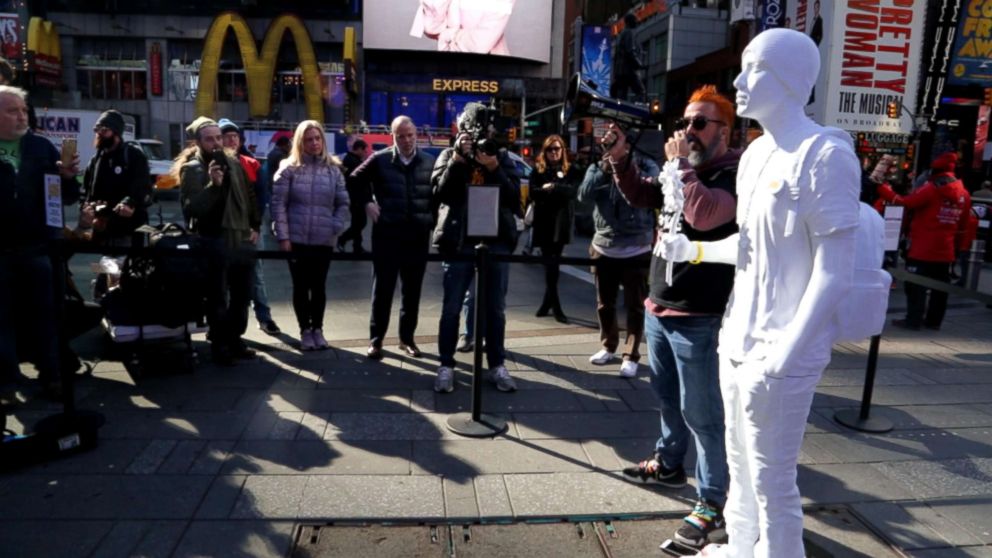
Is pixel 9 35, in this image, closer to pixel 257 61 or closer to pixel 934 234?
pixel 257 61

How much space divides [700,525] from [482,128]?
2977mm

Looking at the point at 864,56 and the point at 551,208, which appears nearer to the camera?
the point at 551,208

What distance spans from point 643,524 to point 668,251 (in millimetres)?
1337

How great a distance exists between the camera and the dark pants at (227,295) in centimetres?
553

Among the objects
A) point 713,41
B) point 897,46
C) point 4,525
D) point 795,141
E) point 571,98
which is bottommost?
point 4,525

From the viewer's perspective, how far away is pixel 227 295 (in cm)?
579

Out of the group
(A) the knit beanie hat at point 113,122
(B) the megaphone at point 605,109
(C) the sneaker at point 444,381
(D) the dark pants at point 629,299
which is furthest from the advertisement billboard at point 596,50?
(B) the megaphone at point 605,109

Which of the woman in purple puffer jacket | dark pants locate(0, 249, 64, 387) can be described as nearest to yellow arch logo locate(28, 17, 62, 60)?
the woman in purple puffer jacket

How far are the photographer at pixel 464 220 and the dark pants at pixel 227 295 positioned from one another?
1546 millimetres

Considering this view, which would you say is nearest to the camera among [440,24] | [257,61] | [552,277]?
[552,277]

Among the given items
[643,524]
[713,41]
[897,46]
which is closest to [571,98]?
[643,524]

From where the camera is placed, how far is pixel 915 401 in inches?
205

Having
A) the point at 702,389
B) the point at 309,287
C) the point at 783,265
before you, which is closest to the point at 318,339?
the point at 309,287

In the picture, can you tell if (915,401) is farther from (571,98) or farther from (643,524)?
(571,98)
